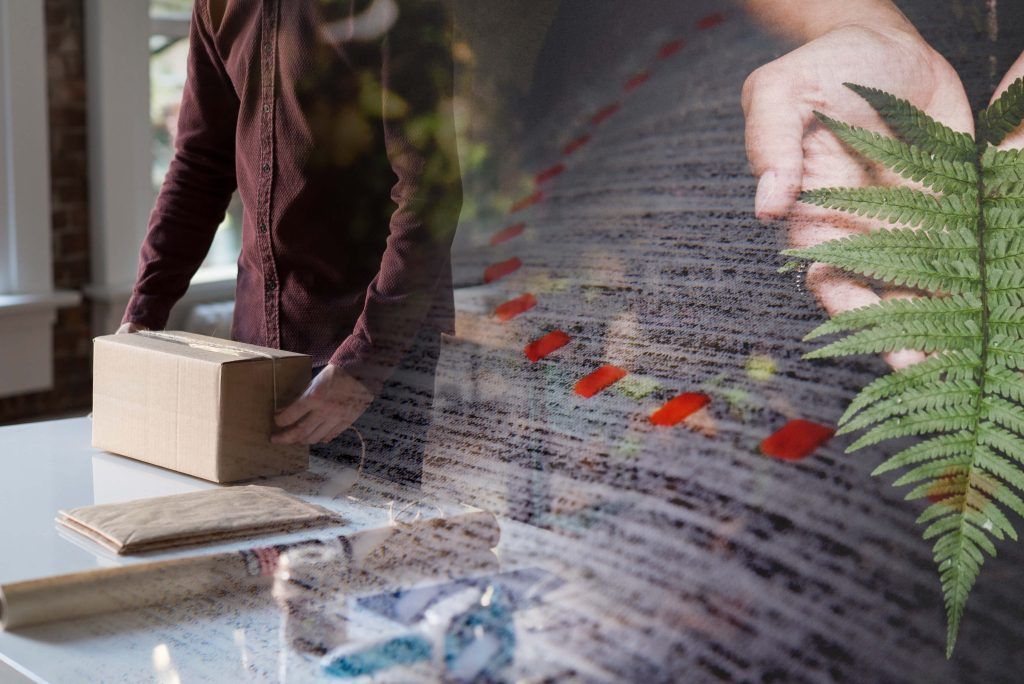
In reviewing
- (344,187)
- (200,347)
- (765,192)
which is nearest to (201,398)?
(200,347)

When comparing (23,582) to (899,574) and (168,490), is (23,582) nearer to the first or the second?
(168,490)

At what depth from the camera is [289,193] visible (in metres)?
0.45

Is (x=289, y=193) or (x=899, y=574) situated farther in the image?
(x=289, y=193)

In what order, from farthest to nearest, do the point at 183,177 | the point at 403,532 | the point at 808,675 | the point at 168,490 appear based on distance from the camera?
the point at 183,177 < the point at 168,490 < the point at 403,532 < the point at 808,675

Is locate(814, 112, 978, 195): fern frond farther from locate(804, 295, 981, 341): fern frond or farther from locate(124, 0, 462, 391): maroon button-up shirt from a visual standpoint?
locate(124, 0, 462, 391): maroon button-up shirt

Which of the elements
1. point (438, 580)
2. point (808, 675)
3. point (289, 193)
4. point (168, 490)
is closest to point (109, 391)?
point (168, 490)

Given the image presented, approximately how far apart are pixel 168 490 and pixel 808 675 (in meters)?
0.39

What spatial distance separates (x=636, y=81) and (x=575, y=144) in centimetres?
3

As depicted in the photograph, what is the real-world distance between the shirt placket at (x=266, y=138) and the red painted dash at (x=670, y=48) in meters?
0.23

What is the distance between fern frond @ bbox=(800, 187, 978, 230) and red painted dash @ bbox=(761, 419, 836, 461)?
1.9 inches

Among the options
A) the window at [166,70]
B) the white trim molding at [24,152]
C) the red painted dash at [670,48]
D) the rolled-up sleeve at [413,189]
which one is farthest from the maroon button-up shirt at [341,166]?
the window at [166,70]

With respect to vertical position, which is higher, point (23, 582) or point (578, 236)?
point (578, 236)

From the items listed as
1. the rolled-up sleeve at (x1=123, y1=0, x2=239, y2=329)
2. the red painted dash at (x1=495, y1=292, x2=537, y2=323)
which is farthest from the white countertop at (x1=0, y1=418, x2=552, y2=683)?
the rolled-up sleeve at (x1=123, y1=0, x2=239, y2=329)

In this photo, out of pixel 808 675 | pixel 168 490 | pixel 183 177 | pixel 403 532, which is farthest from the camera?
pixel 183 177
